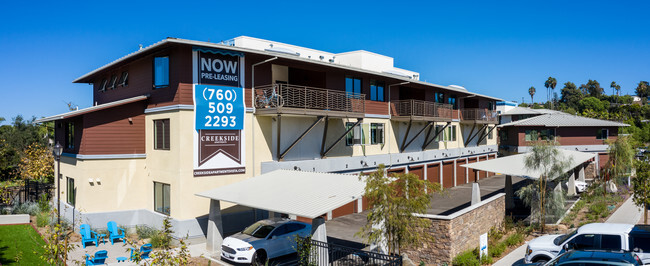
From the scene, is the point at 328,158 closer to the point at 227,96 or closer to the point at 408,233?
the point at 227,96

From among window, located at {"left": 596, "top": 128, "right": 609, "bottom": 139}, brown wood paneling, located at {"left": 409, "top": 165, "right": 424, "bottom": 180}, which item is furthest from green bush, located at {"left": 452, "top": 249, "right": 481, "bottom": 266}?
window, located at {"left": 596, "top": 128, "right": 609, "bottom": 139}

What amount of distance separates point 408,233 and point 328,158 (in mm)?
12646

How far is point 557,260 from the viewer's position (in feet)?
37.4

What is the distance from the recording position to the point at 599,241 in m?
13.3

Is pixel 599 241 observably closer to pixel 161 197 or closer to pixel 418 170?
pixel 161 197

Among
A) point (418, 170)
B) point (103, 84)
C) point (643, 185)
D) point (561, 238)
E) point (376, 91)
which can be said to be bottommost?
point (561, 238)

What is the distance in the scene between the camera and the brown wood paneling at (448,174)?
37356mm

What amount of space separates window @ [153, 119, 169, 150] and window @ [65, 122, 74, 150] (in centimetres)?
606

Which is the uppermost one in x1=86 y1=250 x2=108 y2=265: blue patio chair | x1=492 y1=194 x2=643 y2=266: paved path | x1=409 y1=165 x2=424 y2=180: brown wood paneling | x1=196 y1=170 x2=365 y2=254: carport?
x1=196 y1=170 x2=365 y2=254: carport

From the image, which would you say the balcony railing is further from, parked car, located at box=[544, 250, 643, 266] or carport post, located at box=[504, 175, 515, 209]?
parked car, located at box=[544, 250, 643, 266]

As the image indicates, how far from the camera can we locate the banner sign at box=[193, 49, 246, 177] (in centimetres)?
1912

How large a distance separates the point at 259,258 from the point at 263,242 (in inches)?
23.2

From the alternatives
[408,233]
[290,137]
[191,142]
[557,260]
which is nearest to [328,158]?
[290,137]

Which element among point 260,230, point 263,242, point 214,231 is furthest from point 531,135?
point 214,231
